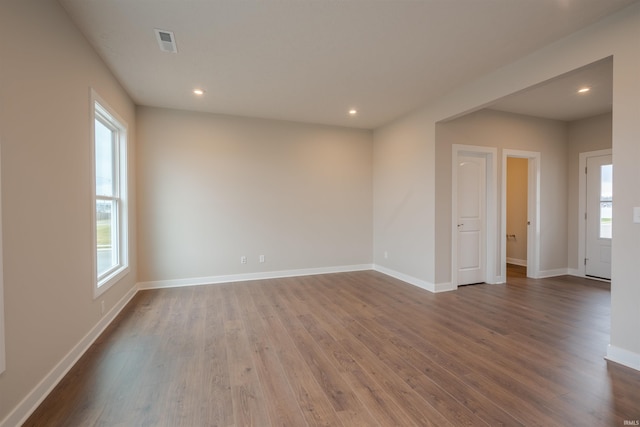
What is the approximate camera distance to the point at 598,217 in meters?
4.89

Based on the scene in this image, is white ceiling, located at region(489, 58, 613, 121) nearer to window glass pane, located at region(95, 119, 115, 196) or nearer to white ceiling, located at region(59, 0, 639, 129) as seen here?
white ceiling, located at region(59, 0, 639, 129)

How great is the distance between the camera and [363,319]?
3264 millimetres

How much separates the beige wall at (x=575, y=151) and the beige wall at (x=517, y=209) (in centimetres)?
70

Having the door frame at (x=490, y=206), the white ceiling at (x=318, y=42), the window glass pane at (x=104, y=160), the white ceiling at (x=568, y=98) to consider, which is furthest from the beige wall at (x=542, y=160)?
the window glass pane at (x=104, y=160)

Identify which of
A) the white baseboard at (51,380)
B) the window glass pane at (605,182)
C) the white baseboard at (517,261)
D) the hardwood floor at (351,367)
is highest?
the window glass pane at (605,182)

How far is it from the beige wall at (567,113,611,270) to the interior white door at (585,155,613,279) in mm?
157

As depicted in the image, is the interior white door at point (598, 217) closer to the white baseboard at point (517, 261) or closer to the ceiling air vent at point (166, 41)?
the white baseboard at point (517, 261)

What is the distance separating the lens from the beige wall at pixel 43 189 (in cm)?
165

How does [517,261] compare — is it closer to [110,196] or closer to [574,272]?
[574,272]

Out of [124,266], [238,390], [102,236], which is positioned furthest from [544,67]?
[124,266]

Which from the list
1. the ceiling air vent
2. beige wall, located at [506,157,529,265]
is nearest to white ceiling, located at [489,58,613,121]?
beige wall, located at [506,157,529,265]

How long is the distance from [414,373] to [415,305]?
1.61 metres

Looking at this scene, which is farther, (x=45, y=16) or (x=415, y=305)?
(x=415, y=305)

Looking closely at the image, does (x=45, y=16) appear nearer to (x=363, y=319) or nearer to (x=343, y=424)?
(x=343, y=424)
